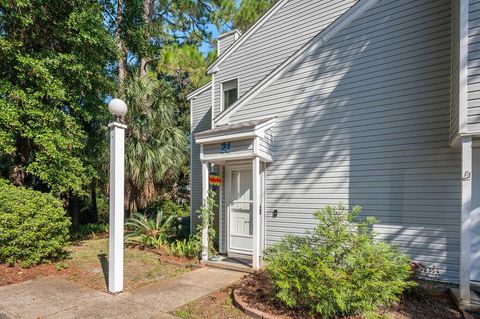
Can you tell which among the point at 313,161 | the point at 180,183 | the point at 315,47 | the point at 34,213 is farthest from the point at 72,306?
the point at 180,183

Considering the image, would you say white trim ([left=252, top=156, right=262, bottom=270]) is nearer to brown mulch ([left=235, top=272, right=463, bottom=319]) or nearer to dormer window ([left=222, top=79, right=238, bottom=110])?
brown mulch ([left=235, top=272, right=463, bottom=319])

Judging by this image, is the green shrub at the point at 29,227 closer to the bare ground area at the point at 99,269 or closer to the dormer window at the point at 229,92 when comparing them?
the bare ground area at the point at 99,269

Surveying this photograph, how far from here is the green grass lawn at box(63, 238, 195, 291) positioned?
5367 mm

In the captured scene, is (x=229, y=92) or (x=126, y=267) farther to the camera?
(x=229, y=92)

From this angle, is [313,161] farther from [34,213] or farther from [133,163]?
[133,163]

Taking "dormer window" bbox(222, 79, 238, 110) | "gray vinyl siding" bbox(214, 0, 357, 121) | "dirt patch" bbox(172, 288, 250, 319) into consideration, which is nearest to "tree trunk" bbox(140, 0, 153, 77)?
"gray vinyl siding" bbox(214, 0, 357, 121)

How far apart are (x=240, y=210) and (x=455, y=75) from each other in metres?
4.66

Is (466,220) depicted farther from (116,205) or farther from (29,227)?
(29,227)

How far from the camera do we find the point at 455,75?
175 inches

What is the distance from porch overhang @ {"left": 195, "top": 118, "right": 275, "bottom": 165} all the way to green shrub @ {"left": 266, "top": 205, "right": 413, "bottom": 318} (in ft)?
8.21

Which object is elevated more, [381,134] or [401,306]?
[381,134]

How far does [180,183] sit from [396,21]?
1453 cm

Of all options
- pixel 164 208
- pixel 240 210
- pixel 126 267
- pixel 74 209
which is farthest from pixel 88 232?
pixel 240 210

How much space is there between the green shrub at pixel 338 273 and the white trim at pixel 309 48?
376 cm
